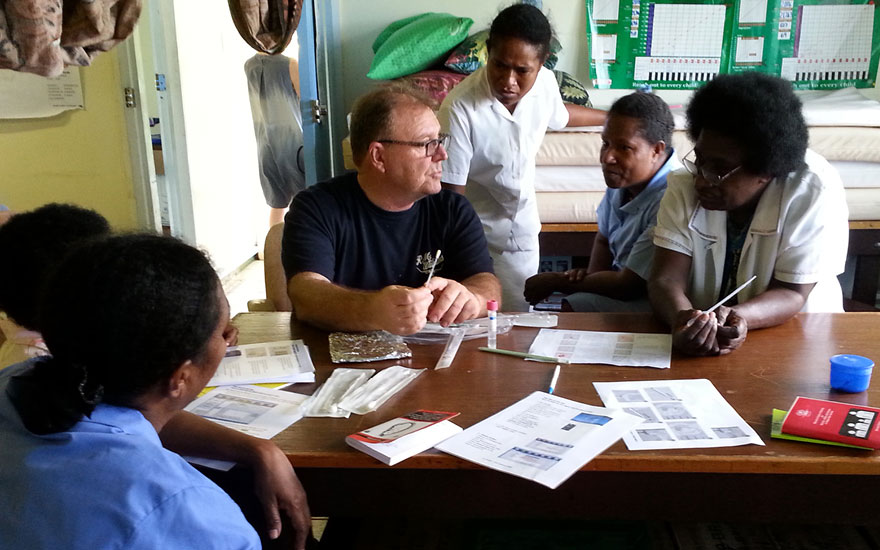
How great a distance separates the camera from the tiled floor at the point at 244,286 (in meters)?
4.02

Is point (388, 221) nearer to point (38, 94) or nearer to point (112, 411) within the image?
point (112, 411)

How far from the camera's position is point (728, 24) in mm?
3438

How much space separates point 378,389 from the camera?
1.28m

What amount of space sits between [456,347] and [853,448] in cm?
74

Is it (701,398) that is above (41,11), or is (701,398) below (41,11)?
below

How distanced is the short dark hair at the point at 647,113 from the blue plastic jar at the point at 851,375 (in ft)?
3.52

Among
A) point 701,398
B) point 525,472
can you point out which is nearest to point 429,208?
point 701,398

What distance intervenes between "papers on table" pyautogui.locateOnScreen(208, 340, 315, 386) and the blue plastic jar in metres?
0.94

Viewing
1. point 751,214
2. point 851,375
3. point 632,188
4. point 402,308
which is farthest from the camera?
point 632,188

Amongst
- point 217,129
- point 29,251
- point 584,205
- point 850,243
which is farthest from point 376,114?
point 217,129

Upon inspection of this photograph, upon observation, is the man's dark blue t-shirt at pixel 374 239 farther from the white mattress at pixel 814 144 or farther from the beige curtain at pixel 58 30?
the white mattress at pixel 814 144

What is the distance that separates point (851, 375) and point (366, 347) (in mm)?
905

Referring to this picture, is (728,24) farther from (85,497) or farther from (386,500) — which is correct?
(85,497)

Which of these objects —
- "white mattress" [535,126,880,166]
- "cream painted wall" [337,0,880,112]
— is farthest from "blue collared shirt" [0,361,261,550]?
"cream painted wall" [337,0,880,112]
